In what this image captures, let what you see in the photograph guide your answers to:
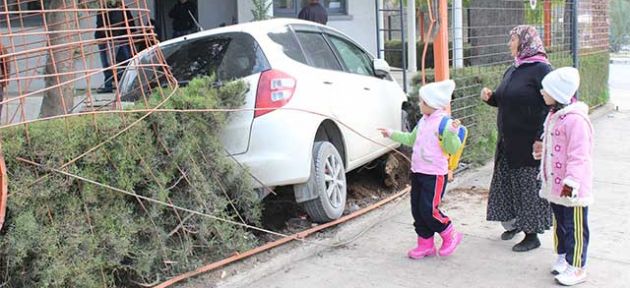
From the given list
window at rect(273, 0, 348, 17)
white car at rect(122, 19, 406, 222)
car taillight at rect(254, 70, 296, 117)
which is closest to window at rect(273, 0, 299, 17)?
window at rect(273, 0, 348, 17)

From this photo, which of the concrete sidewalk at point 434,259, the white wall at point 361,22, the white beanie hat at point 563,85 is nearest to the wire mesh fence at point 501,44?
the concrete sidewalk at point 434,259

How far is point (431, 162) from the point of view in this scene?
4977mm

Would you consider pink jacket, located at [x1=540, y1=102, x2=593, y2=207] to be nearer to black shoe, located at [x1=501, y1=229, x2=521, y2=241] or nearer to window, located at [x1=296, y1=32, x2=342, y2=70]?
black shoe, located at [x1=501, y1=229, x2=521, y2=241]

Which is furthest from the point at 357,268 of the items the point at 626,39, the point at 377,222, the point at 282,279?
the point at 626,39

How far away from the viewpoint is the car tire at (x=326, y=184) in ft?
17.9

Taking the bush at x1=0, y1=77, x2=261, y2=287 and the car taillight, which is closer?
the bush at x1=0, y1=77, x2=261, y2=287

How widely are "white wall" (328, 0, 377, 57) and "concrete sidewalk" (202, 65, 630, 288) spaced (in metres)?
8.81

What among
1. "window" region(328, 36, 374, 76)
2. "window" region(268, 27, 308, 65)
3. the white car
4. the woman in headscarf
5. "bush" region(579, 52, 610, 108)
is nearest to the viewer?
the woman in headscarf

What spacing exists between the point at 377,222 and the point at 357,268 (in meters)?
1.14

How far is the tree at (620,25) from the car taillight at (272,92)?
4010 cm

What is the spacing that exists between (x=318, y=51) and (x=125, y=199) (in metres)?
2.50

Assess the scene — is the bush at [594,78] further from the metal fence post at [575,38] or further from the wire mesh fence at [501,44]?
the metal fence post at [575,38]

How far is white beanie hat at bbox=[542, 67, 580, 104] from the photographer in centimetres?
445

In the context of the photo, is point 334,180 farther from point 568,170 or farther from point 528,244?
point 568,170
